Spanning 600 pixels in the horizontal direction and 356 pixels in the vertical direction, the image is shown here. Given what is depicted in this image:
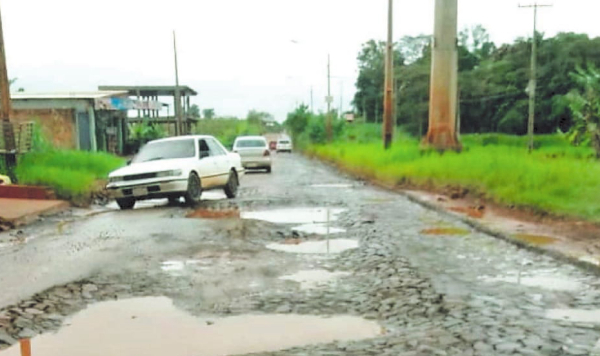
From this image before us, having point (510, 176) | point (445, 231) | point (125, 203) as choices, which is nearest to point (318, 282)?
point (445, 231)

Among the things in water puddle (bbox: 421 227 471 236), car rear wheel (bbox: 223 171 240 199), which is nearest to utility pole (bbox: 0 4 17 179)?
car rear wheel (bbox: 223 171 240 199)

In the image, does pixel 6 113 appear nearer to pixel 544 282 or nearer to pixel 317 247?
pixel 317 247

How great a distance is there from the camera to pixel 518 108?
55219 mm

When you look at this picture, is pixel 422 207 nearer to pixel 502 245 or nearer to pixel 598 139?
pixel 502 245

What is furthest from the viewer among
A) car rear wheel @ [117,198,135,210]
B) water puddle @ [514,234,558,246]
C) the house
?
the house

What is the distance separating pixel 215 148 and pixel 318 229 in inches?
262

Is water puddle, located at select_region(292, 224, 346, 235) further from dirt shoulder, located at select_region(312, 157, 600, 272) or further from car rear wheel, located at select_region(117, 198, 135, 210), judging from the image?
car rear wheel, located at select_region(117, 198, 135, 210)

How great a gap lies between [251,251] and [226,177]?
7.91 metres

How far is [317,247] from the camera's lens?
8297mm

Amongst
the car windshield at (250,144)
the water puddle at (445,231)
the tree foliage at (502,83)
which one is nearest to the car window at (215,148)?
the water puddle at (445,231)

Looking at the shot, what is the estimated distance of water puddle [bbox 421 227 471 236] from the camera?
31.2ft

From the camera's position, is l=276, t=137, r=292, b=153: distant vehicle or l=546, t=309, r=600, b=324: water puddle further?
l=276, t=137, r=292, b=153: distant vehicle

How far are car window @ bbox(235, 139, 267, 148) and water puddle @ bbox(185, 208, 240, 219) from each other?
15.2 m

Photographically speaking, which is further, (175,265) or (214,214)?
(214,214)
